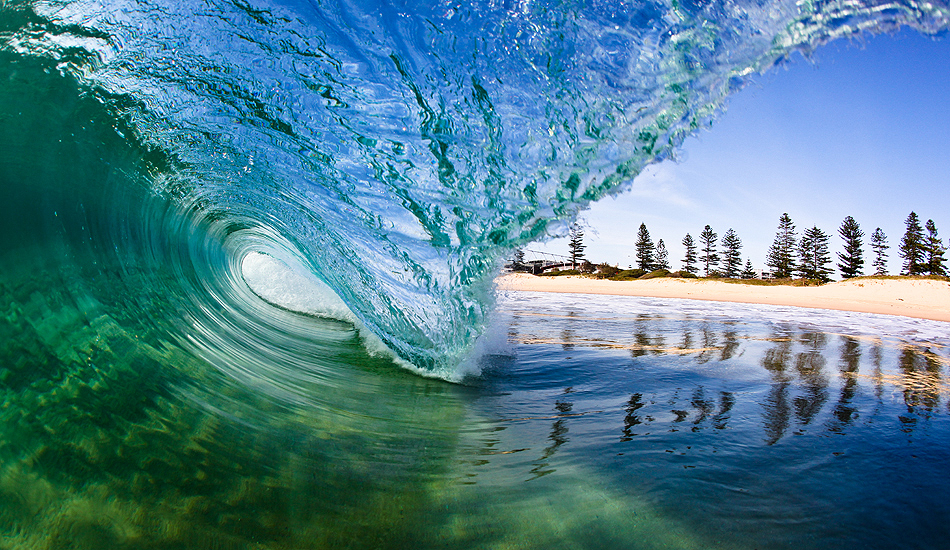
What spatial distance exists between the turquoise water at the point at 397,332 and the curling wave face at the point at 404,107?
2 centimetres

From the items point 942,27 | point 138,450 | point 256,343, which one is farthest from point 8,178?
point 942,27

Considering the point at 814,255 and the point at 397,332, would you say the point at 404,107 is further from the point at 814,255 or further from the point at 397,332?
the point at 814,255

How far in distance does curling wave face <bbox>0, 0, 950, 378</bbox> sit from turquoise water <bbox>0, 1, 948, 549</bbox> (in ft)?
0.06

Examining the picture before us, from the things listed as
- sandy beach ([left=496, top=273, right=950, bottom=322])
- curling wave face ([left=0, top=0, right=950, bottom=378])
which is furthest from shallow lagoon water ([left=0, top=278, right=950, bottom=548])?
sandy beach ([left=496, top=273, right=950, bottom=322])

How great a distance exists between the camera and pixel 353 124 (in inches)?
127

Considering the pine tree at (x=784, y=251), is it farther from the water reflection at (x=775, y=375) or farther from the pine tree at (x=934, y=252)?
the water reflection at (x=775, y=375)

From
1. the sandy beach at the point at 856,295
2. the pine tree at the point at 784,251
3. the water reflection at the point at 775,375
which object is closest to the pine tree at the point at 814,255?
the pine tree at the point at 784,251

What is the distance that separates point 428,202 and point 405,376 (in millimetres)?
1390

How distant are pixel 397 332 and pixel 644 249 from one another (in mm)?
49225

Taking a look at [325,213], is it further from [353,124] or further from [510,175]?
[510,175]

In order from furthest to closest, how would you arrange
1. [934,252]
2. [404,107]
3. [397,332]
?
[934,252] → [397,332] → [404,107]

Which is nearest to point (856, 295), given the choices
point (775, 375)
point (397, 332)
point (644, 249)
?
point (775, 375)

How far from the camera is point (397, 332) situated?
423 cm

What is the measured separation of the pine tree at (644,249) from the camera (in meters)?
48.6
